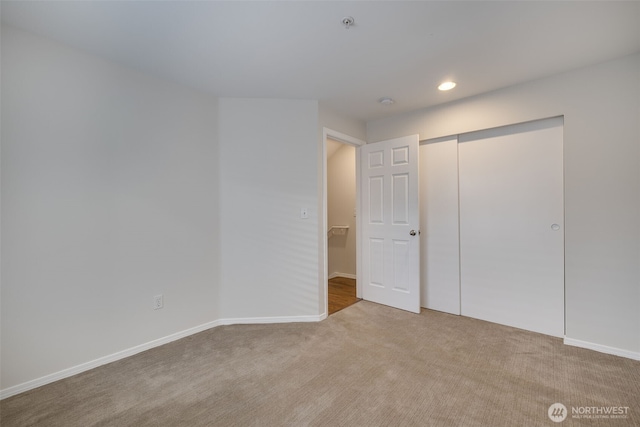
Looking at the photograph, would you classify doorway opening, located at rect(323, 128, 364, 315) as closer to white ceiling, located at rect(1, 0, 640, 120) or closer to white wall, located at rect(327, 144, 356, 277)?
white wall, located at rect(327, 144, 356, 277)

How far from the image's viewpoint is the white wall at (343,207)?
14.7 ft

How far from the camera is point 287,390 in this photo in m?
1.72

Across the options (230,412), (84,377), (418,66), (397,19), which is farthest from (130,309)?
(418,66)

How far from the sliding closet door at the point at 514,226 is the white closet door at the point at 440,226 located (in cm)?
8

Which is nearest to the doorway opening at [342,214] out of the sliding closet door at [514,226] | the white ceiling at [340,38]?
the sliding closet door at [514,226]

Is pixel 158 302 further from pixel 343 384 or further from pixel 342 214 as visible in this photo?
pixel 342 214

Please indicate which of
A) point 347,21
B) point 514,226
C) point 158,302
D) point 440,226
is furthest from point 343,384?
point 347,21

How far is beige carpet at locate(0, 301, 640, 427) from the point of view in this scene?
150 centimetres

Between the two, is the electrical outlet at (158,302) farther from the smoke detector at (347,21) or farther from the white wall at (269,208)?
the smoke detector at (347,21)

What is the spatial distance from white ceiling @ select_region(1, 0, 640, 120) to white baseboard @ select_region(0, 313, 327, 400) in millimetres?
2244

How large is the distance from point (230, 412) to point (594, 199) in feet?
9.77

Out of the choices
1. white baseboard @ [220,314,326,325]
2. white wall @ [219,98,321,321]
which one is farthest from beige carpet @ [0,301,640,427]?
white wall @ [219,98,321,321]

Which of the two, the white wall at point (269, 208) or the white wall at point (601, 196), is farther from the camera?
the white wall at point (269, 208)

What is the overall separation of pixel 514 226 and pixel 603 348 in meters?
1.09
